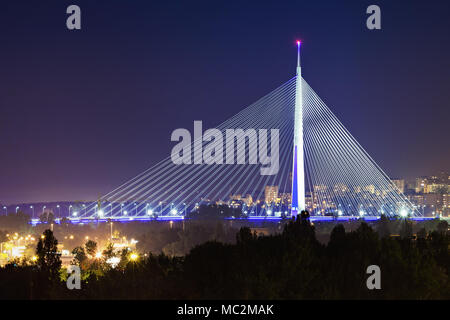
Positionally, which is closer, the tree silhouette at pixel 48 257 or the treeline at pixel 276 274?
the treeline at pixel 276 274

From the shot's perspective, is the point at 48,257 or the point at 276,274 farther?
the point at 48,257

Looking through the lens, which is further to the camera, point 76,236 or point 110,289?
point 76,236

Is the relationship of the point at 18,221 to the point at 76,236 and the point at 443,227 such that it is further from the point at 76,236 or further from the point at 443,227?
the point at 443,227

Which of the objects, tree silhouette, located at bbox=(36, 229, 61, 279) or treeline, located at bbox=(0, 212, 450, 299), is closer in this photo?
treeline, located at bbox=(0, 212, 450, 299)

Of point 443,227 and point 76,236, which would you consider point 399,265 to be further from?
point 76,236

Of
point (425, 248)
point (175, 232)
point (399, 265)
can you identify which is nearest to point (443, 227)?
point (175, 232)

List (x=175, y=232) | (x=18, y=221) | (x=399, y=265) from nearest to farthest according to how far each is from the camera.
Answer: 1. (x=399, y=265)
2. (x=175, y=232)
3. (x=18, y=221)
